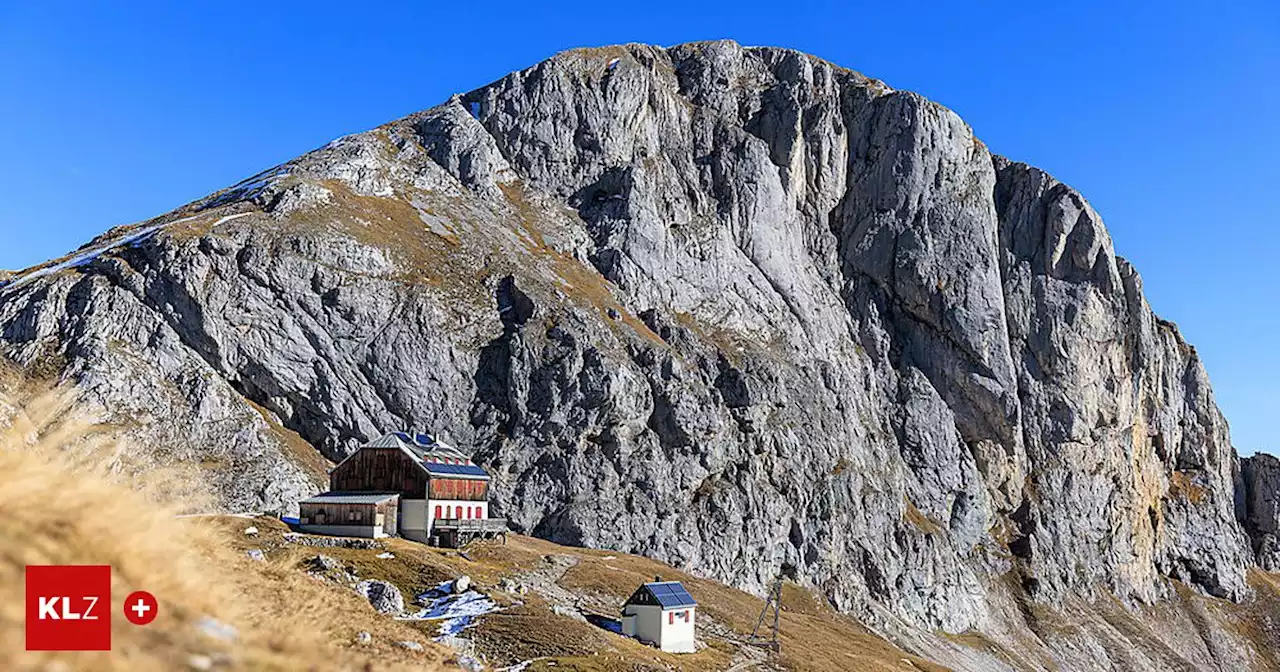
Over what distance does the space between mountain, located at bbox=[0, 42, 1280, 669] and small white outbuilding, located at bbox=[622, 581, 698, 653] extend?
36921 mm

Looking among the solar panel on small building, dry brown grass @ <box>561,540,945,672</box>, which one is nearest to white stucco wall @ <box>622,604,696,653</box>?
the solar panel on small building

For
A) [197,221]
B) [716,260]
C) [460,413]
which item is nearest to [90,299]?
[197,221]

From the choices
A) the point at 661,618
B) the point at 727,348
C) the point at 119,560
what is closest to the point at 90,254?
the point at 727,348

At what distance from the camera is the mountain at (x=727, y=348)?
9150 centimetres

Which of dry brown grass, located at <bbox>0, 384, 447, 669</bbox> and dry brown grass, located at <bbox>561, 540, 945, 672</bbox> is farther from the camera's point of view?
dry brown grass, located at <bbox>561, 540, 945, 672</bbox>

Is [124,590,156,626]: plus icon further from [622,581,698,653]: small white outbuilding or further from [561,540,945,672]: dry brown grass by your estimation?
[622,581,698,653]: small white outbuilding

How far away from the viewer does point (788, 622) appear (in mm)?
81312

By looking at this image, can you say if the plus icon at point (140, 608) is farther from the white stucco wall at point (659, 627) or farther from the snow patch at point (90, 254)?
the snow patch at point (90, 254)

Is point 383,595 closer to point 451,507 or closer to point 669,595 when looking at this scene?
point 669,595

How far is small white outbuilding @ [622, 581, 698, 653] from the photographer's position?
55.0 meters

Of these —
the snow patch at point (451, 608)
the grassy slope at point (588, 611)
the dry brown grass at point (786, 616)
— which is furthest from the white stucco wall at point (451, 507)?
the snow patch at point (451, 608)

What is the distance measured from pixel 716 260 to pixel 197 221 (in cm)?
7025

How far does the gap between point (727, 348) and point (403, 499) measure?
192ft

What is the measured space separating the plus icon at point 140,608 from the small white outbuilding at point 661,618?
154 ft
